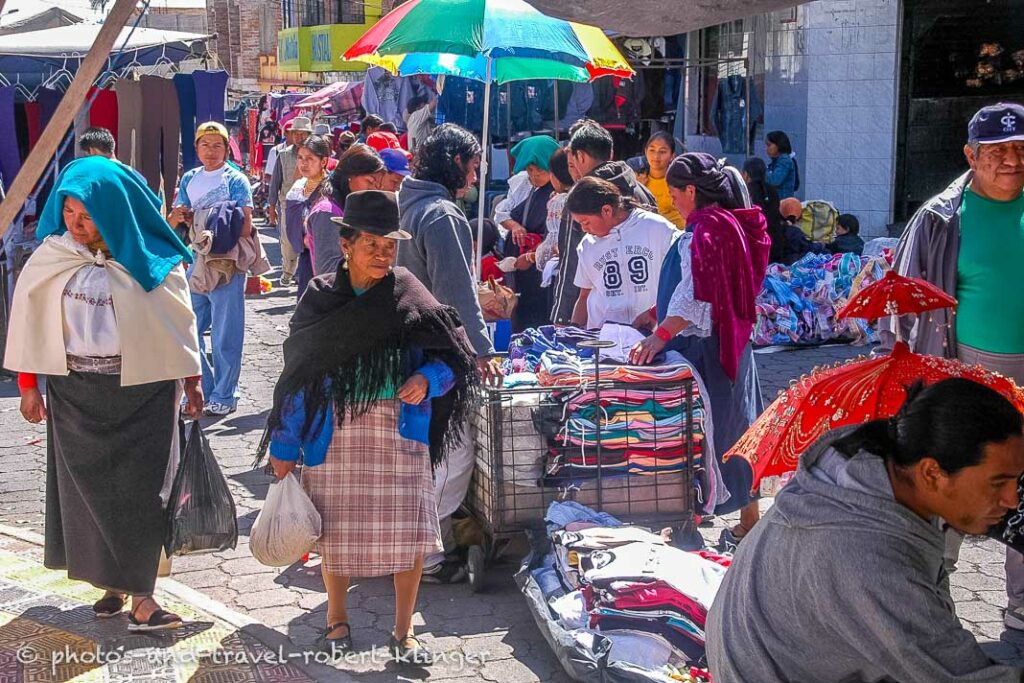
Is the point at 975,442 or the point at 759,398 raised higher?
the point at 975,442

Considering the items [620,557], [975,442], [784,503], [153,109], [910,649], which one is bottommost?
[620,557]

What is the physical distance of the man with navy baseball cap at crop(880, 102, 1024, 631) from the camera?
477cm

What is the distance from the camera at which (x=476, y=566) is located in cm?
533

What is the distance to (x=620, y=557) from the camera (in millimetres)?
4625

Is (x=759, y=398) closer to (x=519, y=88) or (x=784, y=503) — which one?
(x=784, y=503)

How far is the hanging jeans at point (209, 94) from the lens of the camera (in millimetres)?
10328

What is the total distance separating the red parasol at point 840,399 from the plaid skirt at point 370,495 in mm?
1660

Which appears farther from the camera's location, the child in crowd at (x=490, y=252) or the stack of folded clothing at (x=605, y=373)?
the child in crowd at (x=490, y=252)

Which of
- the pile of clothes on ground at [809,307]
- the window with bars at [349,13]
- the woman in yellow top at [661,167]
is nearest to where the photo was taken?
the woman in yellow top at [661,167]

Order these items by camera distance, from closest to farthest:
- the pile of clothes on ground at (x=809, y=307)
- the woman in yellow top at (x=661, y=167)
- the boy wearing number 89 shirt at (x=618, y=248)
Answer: the boy wearing number 89 shirt at (x=618, y=248) → the woman in yellow top at (x=661, y=167) → the pile of clothes on ground at (x=809, y=307)

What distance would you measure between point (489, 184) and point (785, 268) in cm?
608

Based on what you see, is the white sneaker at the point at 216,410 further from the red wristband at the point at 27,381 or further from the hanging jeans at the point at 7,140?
the red wristband at the point at 27,381

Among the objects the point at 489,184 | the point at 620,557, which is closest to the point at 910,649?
the point at 620,557

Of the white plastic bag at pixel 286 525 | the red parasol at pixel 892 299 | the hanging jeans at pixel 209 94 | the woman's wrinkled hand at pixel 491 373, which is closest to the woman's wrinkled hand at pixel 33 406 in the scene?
the white plastic bag at pixel 286 525
